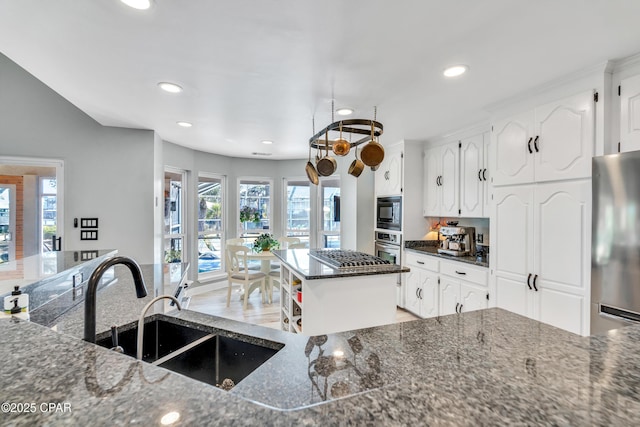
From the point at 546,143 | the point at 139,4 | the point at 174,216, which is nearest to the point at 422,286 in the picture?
the point at 546,143

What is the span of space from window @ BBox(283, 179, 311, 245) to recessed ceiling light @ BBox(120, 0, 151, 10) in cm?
427

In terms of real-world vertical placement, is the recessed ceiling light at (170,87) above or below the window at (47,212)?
above

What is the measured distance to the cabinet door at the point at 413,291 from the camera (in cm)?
368

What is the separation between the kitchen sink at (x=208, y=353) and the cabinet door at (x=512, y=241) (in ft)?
7.13

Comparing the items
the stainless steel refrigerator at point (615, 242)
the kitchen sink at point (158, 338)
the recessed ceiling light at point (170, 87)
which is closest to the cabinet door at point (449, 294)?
the stainless steel refrigerator at point (615, 242)

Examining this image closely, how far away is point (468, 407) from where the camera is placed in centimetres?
49

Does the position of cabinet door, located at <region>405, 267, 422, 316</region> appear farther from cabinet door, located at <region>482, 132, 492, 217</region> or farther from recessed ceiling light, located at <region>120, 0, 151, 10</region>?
recessed ceiling light, located at <region>120, 0, 151, 10</region>

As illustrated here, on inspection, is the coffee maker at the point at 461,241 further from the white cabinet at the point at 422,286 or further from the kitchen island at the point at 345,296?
the kitchen island at the point at 345,296

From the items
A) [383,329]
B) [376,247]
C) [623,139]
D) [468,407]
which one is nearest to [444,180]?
[376,247]

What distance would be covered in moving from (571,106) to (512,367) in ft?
6.85

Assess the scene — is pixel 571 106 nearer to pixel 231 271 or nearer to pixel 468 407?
pixel 468 407

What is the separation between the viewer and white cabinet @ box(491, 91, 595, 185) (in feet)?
6.29

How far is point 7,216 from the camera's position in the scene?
371cm

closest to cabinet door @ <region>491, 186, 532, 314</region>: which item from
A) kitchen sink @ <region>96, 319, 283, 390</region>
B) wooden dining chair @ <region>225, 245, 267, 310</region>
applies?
kitchen sink @ <region>96, 319, 283, 390</region>
